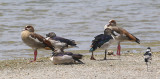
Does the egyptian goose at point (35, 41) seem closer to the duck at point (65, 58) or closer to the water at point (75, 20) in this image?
the duck at point (65, 58)

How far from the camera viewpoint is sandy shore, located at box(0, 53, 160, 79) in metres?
10.9

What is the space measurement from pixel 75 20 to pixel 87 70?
49.8 ft

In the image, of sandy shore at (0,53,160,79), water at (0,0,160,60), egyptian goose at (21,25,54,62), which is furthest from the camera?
water at (0,0,160,60)

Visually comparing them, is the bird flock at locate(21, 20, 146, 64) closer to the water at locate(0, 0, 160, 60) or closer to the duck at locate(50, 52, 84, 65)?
the duck at locate(50, 52, 84, 65)

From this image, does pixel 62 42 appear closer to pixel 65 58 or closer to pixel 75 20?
pixel 65 58

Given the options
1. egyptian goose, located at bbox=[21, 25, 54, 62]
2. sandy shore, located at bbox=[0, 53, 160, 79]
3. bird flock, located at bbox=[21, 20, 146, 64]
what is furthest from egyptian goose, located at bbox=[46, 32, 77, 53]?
sandy shore, located at bbox=[0, 53, 160, 79]

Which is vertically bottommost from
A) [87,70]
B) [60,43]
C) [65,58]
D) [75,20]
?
[87,70]

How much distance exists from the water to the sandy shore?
3.42 metres

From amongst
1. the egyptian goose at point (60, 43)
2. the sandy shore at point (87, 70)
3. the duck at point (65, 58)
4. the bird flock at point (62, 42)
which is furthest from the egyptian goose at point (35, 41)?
the duck at point (65, 58)

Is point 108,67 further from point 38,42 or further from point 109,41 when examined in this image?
point 38,42

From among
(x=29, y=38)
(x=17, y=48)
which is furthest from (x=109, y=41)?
(x=17, y=48)

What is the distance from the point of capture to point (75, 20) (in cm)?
2669

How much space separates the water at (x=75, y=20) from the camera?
60.7 ft

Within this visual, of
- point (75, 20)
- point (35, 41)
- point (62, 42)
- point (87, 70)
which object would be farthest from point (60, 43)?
point (75, 20)
